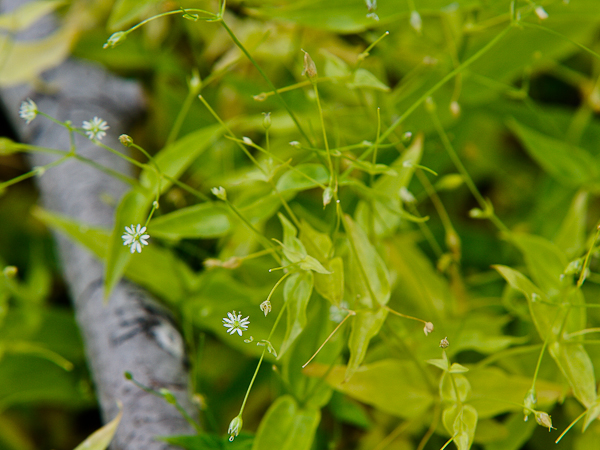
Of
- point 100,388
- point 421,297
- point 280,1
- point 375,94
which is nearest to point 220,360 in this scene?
point 100,388

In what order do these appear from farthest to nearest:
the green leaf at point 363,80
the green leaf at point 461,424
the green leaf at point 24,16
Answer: the green leaf at point 24,16 < the green leaf at point 363,80 < the green leaf at point 461,424

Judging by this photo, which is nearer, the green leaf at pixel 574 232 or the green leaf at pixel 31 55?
the green leaf at pixel 574 232

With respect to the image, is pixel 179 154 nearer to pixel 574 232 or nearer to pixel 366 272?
pixel 366 272

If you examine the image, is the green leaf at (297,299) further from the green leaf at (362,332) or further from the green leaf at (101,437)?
the green leaf at (101,437)

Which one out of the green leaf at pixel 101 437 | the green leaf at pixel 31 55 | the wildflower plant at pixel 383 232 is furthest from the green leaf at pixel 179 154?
the green leaf at pixel 31 55

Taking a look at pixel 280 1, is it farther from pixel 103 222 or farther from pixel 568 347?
pixel 568 347

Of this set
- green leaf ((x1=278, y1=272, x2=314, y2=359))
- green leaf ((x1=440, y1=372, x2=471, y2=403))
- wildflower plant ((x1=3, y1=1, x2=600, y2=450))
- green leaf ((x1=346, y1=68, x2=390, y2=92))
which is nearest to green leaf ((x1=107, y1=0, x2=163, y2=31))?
wildflower plant ((x1=3, y1=1, x2=600, y2=450))

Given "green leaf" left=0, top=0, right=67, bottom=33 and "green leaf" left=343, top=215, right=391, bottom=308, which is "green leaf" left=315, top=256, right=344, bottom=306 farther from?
"green leaf" left=0, top=0, right=67, bottom=33

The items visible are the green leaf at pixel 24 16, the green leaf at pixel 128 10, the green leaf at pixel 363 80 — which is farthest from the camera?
the green leaf at pixel 24 16

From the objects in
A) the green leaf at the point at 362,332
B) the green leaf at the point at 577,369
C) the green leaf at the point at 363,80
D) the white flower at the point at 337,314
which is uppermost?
the green leaf at the point at 363,80
